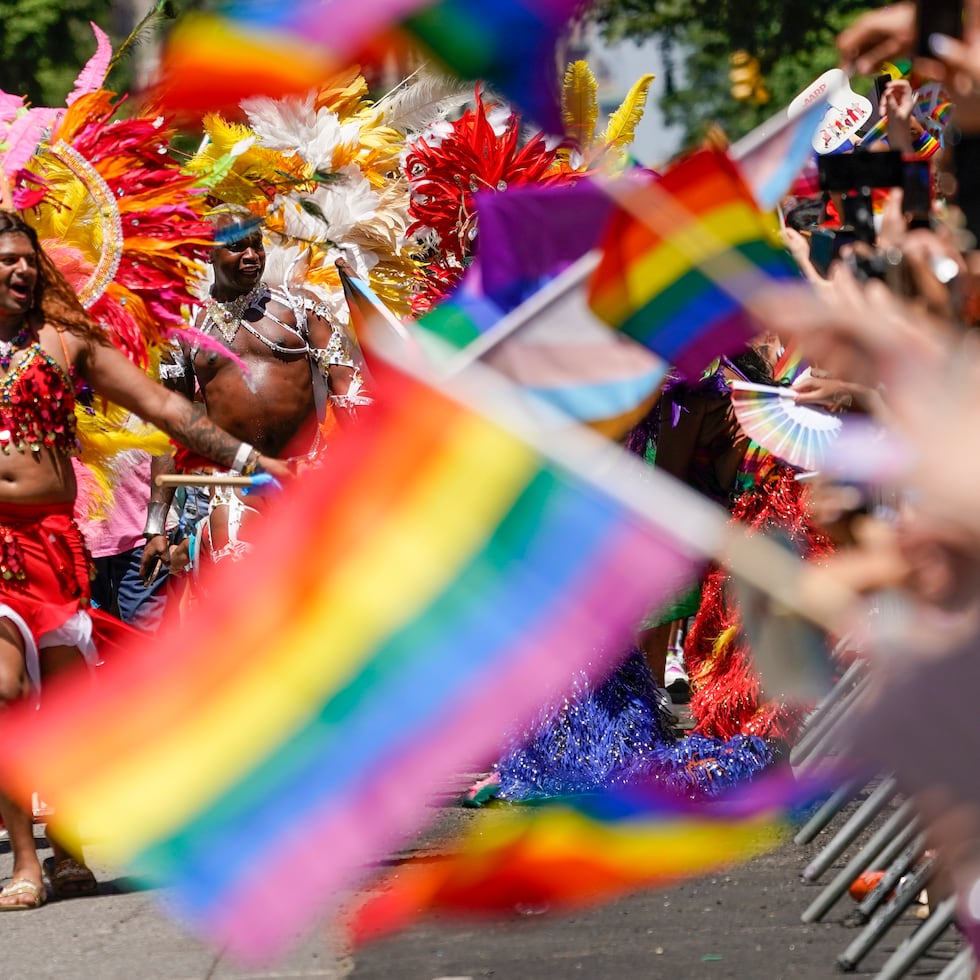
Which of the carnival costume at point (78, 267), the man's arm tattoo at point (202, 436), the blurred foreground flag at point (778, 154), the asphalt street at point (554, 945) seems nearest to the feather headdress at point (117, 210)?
the carnival costume at point (78, 267)

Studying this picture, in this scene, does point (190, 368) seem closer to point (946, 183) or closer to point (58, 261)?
point (58, 261)

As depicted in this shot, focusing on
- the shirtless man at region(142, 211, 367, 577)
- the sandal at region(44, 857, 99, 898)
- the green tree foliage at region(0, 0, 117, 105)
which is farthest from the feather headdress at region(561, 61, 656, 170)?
the green tree foliage at region(0, 0, 117, 105)

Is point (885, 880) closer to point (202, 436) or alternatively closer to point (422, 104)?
point (202, 436)

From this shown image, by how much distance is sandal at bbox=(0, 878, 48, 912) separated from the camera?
5781mm

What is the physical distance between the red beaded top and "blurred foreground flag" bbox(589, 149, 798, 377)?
134 inches

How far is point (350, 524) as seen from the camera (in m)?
2.72

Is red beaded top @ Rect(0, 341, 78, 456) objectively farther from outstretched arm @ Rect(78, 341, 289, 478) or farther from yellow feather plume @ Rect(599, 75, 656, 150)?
yellow feather plume @ Rect(599, 75, 656, 150)

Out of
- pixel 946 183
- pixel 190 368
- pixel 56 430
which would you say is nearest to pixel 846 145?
pixel 190 368

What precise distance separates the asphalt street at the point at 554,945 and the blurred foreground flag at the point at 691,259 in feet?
7.23

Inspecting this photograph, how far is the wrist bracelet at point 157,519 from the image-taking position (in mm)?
8500

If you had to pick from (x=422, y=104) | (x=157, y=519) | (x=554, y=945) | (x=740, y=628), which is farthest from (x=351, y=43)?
(x=157, y=519)

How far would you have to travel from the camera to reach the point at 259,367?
26.2ft

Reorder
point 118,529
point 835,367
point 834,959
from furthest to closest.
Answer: point 118,529 → point 834,959 → point 835,367

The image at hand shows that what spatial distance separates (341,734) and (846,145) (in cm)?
537
